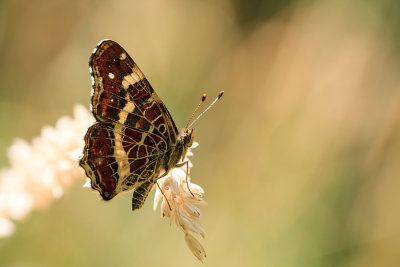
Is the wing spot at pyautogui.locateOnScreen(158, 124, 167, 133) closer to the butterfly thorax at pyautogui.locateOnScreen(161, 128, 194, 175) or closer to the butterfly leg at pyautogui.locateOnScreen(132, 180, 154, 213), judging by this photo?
the butterfly thorax at pyautogui.locateOnScreen(161, 128, 194, 175)

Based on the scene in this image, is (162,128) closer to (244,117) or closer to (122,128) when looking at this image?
(122,128)

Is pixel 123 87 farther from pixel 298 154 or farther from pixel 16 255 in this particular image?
pixel 298 154

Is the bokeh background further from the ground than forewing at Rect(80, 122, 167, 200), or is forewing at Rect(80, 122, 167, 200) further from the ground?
the bokeh background

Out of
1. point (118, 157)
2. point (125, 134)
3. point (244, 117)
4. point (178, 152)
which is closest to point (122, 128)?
point (125, 134)

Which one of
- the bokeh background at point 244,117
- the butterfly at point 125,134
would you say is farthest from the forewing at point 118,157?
the bokeh background at point 244,117

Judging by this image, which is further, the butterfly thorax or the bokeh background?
the bokeh background

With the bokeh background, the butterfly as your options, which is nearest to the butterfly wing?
the butterfly
